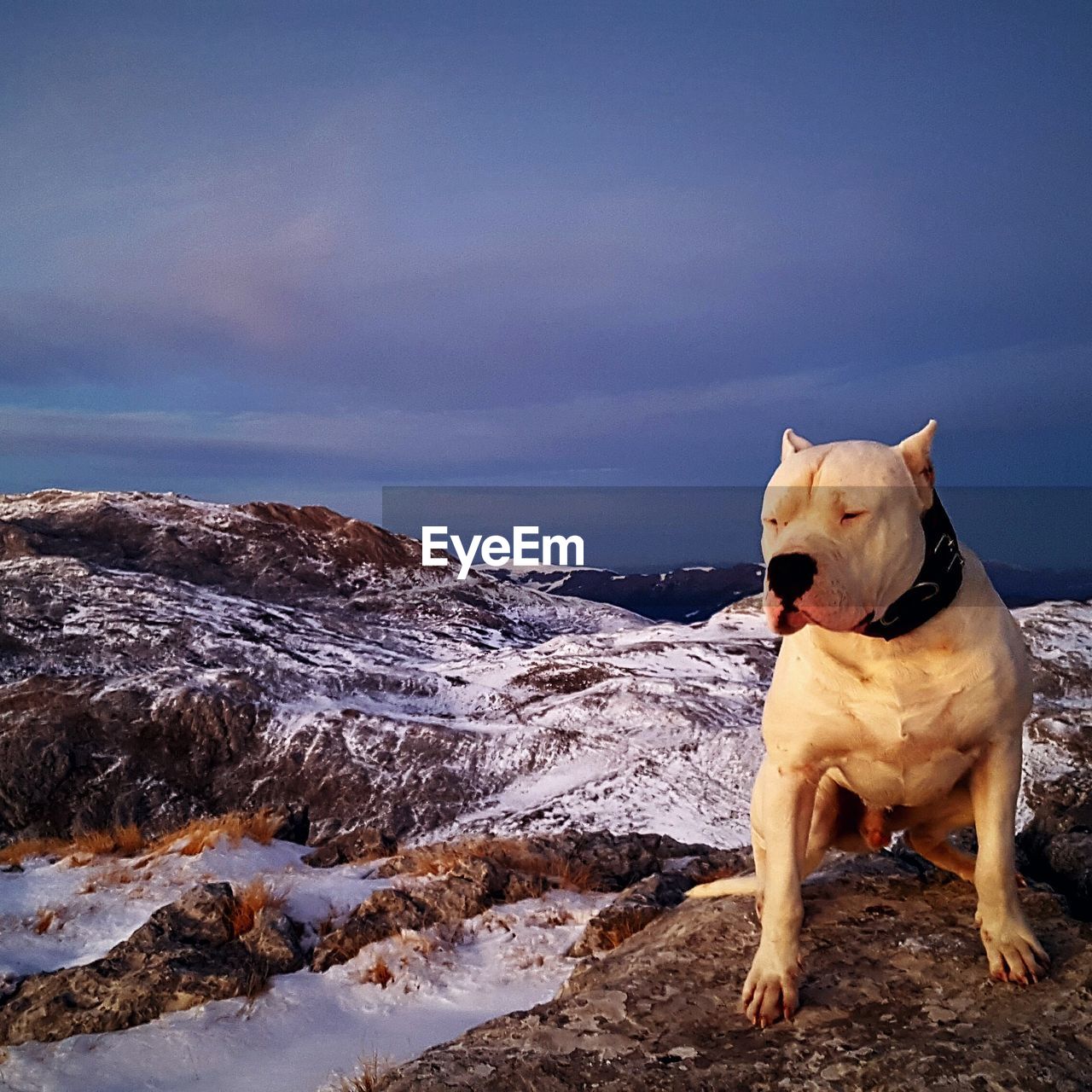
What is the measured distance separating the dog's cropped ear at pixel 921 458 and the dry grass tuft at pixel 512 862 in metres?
6.19

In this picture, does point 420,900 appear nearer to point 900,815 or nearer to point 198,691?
point 900,815

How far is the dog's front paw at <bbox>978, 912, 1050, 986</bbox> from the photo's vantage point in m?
3.38

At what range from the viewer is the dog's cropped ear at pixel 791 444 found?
123 inches

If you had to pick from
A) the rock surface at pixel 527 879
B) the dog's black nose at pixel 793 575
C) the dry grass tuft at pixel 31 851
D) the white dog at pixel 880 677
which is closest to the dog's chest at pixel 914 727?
the white dog at pixel 880 677

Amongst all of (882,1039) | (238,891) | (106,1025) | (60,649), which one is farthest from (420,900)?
(60,649)

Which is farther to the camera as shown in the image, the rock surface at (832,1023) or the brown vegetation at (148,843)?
the brown vegetation at (148,843)

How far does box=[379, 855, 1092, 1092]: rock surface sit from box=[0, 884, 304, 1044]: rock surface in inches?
120

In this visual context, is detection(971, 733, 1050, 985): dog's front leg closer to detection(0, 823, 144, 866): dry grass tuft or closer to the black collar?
the black collar

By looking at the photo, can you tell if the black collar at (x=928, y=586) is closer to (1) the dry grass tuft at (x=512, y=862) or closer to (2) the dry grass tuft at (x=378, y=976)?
(2) the dry grass tuft at (x=378, y=976)

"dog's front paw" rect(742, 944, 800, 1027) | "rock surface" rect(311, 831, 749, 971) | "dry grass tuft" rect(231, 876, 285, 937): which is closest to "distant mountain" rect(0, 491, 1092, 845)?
"rock surface" rect(311, 831, 749, 971)

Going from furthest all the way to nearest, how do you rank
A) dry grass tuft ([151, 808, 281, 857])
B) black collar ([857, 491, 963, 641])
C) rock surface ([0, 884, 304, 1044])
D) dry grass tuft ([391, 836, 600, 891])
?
dry grass tuft ([151, 808, 281, 857]), dry grass tuft ([391, 836, 600, 891]), rock surface ([0, 884, 304, 1044]), black collar ([857, 491, 963, 641])

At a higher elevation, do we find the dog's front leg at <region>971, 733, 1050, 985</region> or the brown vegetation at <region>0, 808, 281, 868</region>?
the dog's front leg at <region>971, 733, 1050, 985</region>

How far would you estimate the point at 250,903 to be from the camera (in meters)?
6.78

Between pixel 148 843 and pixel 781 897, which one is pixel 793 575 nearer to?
pixel 781 897
